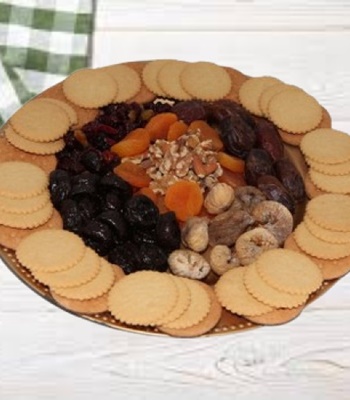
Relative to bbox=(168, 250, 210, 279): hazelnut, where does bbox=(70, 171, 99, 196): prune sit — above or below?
above

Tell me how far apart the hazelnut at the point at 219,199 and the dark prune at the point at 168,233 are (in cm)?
9

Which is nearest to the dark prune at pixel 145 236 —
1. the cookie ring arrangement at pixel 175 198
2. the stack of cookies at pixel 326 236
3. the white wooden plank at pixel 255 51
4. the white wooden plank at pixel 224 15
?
the cookie ring arrangement at pixel 175 198

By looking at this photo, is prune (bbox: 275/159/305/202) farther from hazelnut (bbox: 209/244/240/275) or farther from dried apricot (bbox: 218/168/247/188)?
hazelnut (bbox: 209/244/240/275)

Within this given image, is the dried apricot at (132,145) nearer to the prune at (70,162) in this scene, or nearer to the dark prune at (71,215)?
the prune at (70,162)

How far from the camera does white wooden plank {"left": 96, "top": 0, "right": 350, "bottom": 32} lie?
2.06 meters

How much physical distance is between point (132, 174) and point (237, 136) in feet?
0.65

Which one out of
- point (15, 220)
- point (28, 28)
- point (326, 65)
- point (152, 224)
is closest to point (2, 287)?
point (15, 220)

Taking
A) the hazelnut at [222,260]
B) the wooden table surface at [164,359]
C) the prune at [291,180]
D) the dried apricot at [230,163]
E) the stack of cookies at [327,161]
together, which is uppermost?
the stack of cookies at [327,161]

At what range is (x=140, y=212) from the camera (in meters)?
1.41

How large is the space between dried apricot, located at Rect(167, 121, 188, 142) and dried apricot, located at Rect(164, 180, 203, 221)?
0.13m

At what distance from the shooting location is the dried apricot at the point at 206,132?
1.58 meters

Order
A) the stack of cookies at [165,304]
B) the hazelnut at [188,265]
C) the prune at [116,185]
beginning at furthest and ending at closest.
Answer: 1. the prune at [116,185]
2. the hazelnut at [188,265]
3. the stack of cookies at [165,304]

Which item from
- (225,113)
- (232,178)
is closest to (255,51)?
(225,113)

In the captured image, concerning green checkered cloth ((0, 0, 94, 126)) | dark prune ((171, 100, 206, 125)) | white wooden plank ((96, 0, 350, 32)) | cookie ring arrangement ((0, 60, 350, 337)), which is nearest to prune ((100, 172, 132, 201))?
cookie ring arrangement ((0, 60, 350, 337))
